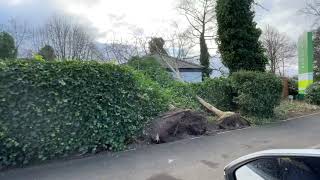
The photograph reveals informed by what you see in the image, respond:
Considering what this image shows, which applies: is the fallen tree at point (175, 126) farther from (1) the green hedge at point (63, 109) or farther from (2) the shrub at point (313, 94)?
(2) the shrub at point (313, 94)

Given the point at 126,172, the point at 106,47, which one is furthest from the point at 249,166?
the point at 106,47

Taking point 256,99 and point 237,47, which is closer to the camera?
point 256,99

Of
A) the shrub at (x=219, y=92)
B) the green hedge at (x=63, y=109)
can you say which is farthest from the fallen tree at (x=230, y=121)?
the green hedge at (x=63, y=109)

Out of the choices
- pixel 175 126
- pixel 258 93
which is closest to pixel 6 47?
pixel 175 126

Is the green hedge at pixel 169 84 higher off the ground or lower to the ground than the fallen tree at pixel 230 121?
higher

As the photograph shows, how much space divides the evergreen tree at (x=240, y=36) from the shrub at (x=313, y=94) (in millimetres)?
3403

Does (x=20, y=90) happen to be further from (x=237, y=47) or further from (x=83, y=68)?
(x=237, y=47)

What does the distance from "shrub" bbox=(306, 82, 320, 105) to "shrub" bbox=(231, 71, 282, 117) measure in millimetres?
6276

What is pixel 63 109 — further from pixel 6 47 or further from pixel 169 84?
pixel 6 47

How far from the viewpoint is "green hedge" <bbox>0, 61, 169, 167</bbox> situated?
20.8 feet

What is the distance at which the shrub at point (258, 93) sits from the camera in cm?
1194

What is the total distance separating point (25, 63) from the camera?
6.58m

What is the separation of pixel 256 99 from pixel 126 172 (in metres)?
7.13

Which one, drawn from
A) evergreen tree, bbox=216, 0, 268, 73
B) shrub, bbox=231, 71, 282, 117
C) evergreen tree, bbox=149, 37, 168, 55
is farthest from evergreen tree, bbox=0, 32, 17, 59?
shrub, bbox=231, 71, 282, 117
